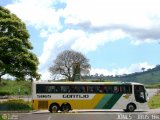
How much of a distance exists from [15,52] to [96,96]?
1088cm

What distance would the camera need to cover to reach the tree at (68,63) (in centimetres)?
11600

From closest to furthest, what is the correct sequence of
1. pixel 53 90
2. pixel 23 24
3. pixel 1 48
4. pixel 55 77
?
1. pixel 53 90
2. pixel 1 48
3. pixel 23 24
4. pixel 55 77

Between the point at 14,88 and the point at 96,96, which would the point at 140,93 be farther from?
the point at 14,88

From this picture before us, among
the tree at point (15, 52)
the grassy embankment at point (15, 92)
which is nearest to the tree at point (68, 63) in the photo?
the grassy embankment at point (15, 92)

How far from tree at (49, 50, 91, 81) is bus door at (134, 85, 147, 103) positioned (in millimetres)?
68292

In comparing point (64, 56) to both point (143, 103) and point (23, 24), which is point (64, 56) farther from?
point (143, 103)

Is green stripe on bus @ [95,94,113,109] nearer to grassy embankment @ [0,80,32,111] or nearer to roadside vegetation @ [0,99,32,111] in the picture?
roadside vegetation @ [0,99,32,111]

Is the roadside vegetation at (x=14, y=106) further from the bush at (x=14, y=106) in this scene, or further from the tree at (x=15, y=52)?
the tree at (x=15, y=52)

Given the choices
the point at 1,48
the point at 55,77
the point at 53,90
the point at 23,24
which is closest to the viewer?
the point at 53,90

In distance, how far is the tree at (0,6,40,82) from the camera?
49.6 metres

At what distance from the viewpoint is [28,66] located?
5066 centimetres

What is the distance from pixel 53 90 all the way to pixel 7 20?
10.8m

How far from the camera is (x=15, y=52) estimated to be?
49.8 m

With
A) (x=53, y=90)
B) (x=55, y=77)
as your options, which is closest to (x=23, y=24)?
(x=53, y=90)
